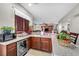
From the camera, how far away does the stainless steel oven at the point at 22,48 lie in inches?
62.9

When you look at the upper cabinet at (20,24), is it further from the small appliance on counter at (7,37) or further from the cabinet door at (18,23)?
the small appliance on counter at (7,37)

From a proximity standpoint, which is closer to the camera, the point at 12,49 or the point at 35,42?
the point at 12,49

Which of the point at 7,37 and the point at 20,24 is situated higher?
the point at 20,24

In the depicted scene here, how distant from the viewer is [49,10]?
1542mm

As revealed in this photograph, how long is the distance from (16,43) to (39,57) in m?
0.49

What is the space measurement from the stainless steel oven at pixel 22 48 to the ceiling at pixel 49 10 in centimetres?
55

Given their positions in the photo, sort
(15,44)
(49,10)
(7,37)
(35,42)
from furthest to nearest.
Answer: (35,42) → (7,37) → (15,44) → (49,10)

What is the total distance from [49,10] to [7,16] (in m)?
0.74

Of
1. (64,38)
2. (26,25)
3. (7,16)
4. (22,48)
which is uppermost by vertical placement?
(7,16)

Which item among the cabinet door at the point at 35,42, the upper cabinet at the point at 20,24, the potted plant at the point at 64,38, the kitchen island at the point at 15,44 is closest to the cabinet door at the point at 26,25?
the upper cabinet at the point at 20,24

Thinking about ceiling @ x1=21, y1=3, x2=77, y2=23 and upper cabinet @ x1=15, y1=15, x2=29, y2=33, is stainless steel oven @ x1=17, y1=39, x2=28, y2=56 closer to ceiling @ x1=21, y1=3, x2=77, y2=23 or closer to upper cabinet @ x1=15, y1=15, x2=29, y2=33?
upper cabinet @ x1=15, y1=15, x2=29, y2=33

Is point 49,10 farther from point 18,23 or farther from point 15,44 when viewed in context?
point 15,44

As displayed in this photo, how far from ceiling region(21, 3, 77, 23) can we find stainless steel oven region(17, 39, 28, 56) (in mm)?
552

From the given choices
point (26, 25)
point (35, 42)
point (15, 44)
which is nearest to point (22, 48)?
point (15, 44)
